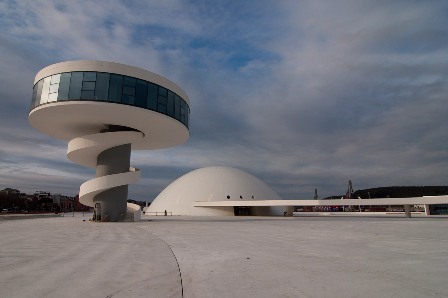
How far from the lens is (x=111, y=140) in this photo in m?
A: 35.2

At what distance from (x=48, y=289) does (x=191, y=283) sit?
329 centimetres

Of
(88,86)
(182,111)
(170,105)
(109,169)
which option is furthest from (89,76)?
(182,111)

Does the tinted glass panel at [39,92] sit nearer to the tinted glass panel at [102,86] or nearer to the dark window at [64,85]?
the dark window at [64,85]

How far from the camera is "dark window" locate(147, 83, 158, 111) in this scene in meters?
33.6

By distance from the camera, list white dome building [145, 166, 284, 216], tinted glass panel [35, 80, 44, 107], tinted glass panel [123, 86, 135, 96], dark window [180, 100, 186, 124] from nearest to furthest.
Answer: tinted glass panel [35, 80, 44, 107] → tinted glass panel [123, 86, 135, 96] → dark window [180, 100, 186, 124] → white dome building [145, 166, 284, 216]

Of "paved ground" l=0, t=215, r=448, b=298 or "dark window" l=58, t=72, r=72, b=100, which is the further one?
"dark window" l=58, t=72, r=72, b=100

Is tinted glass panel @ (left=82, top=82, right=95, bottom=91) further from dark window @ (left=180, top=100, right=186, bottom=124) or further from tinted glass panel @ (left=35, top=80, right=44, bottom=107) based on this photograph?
dark window @ (left=180, top=100, right=186, bottom=124)

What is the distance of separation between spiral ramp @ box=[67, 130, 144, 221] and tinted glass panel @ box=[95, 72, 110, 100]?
5324mm

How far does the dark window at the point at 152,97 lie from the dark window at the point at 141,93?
1.55 feet

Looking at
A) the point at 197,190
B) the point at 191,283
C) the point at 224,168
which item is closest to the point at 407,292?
the point at 191,283

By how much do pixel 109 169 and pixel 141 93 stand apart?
9890mm

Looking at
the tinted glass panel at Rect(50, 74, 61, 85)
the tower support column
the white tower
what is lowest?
the tower support column

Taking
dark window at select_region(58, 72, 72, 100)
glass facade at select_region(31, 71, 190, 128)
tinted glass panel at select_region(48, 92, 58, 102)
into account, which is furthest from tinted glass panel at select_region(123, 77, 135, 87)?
tinted glass panel at select_region(48, 92, 58, 102)

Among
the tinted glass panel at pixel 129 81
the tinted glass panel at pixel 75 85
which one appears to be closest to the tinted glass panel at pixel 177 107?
the tinted glass panel at pixel 129 81
